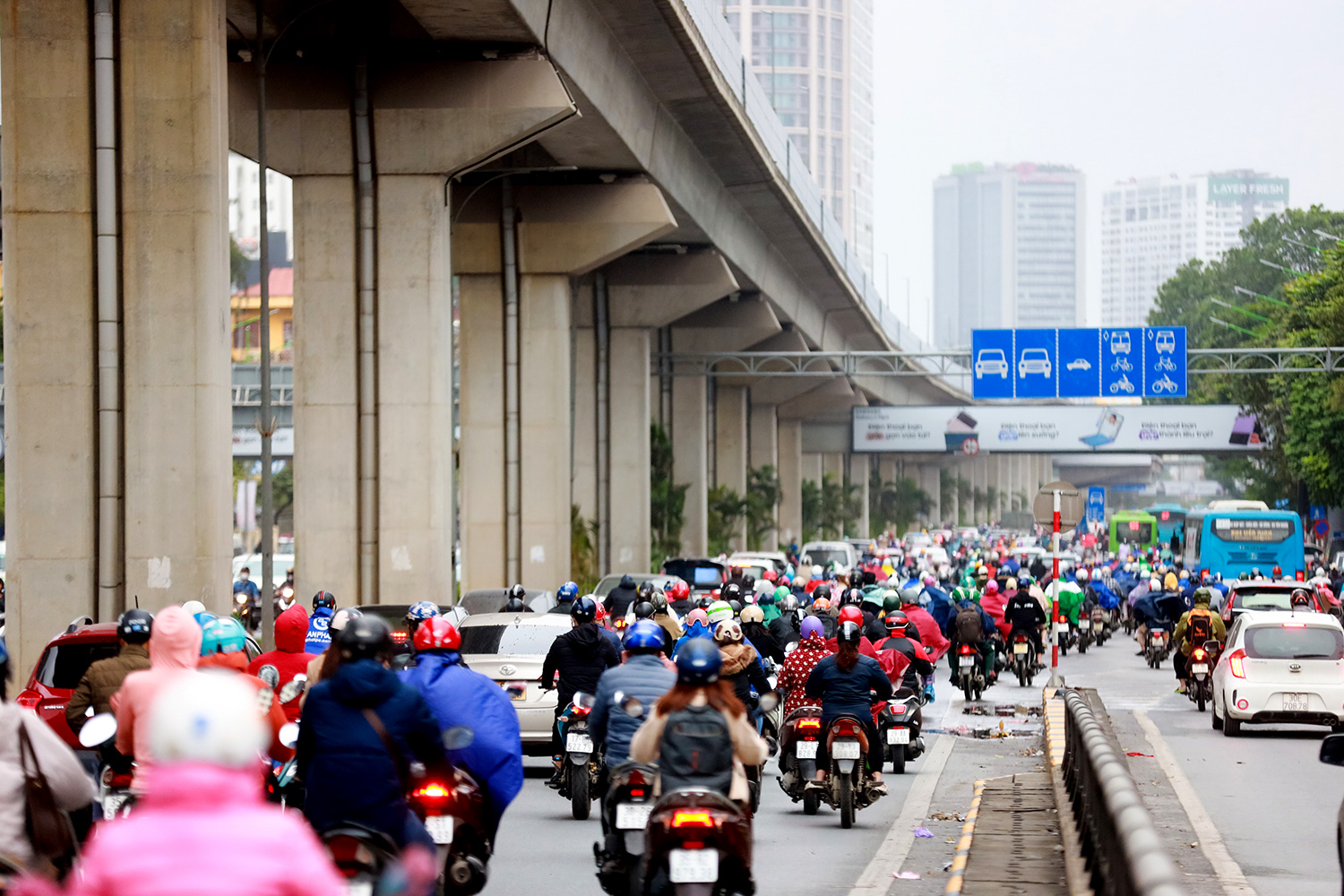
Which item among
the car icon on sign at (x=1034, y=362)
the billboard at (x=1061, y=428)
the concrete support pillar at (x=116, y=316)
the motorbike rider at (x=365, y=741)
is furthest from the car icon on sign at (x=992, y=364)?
the motorbike rider at (x=365, y=741)

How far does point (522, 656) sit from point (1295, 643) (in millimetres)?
8567

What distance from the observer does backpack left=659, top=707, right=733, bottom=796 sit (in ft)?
26.6

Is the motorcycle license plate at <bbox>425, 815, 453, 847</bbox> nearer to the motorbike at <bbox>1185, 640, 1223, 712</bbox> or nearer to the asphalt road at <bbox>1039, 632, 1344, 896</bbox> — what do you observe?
the asphalt road at <bbox>1039, 632, 1344, 896</bbox>

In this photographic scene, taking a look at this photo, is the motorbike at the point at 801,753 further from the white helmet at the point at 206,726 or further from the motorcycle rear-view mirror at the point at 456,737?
the white helmet at the point at 206,726

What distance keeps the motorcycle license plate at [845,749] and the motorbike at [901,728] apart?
96.1 inches

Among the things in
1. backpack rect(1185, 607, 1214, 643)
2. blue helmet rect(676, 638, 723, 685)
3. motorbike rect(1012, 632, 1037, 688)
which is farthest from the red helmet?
motorbike rect(1012, 632, 1037, 688)

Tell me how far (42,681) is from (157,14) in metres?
9.43

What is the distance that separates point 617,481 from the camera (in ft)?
160

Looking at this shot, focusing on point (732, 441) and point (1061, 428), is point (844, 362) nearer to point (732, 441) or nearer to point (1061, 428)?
point (732, 441)

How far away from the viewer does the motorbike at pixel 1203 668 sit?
24500 millimetres

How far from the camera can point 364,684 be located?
22.5 feet

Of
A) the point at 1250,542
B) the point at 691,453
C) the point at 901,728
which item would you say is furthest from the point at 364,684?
the point at 691,453

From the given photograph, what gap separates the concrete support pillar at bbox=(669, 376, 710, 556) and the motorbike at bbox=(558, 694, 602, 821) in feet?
146

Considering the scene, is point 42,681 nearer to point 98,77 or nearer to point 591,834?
point 591,834
